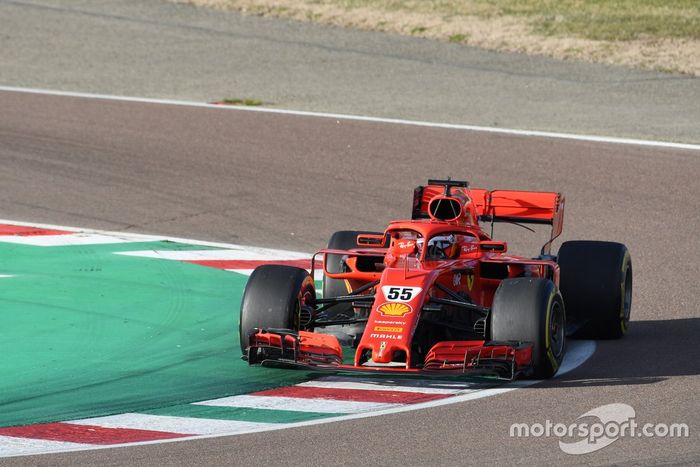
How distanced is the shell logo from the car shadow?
1.09 metres

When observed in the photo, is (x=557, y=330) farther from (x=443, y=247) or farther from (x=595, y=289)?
(x=595, y=289)

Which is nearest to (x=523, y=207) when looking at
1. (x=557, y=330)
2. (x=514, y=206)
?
(x=514, y=206)

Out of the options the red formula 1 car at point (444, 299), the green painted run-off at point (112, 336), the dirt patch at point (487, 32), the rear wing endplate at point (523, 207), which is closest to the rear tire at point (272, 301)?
the red formula 1 car at point (444, 299)

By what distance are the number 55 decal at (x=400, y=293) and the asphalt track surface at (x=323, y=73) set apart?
1016 centimetres

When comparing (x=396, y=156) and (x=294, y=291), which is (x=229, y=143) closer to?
(x=396, y=156)

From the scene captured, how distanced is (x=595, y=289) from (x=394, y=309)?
2222mm

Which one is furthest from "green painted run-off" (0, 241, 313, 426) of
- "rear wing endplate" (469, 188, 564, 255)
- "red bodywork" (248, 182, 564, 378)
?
"rear wing endplate" (469, 188, 564, 255)

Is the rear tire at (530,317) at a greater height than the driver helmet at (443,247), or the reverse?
the driver helmet at (443,247)

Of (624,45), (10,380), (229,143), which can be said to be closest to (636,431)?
(10,380)

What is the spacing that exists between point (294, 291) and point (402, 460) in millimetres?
2504

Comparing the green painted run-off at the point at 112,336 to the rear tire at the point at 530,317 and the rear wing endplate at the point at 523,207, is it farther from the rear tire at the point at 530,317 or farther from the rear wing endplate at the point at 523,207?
the rear wing endplate at the point at 523,207

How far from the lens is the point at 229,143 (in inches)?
738

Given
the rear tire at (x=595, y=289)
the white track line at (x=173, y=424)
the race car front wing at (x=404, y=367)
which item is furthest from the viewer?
the rear tire at (x=595, y=289)

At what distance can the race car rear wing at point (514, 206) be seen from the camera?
11.8m
